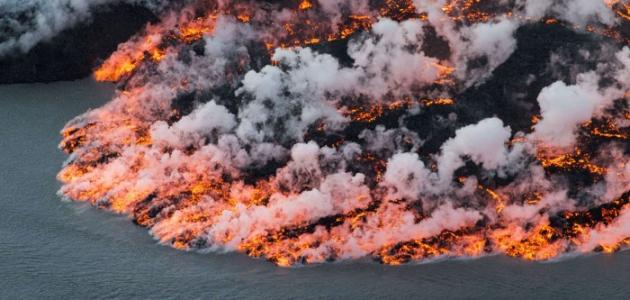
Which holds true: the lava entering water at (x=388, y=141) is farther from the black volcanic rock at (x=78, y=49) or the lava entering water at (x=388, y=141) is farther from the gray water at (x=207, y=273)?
the black volcanic rock at (x=78, y=49)

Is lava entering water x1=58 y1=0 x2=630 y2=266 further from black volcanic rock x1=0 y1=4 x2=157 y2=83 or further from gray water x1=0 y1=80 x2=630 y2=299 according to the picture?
black volcanic rock x1=0 y1=4 x2=157 y2=83

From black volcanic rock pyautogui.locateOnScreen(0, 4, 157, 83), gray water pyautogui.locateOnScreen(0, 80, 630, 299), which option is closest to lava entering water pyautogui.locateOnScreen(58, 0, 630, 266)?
gray water pyautogui.locateOnScreen(0, 80, 630, 299)

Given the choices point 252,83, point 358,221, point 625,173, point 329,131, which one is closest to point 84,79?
point 252,83

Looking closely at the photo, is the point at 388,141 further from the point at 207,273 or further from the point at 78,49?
the point at 78,49

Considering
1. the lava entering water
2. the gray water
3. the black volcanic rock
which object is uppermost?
the black volcanic rock

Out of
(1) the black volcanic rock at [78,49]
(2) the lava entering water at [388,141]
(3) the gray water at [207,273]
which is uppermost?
(1) the black volcanic rock at [78,49]

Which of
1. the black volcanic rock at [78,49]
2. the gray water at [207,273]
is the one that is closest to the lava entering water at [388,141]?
the gray water at [207,273]
